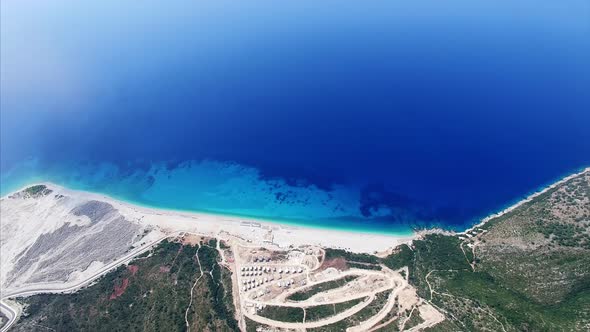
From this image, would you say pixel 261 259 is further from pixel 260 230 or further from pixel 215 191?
pixel 215 191

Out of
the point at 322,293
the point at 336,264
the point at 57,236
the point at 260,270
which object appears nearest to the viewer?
the point at 322,293

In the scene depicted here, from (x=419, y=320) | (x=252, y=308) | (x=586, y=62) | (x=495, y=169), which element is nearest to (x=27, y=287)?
(x=252, y=308)

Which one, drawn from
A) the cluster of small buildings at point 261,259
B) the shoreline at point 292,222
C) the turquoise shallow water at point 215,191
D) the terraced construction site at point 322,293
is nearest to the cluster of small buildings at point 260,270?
the terraced construction site at point 322,293

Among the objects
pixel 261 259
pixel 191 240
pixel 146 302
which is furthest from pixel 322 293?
pixel 191 240

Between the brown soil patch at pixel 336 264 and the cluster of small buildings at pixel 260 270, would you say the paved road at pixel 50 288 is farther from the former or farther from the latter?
the brown soil patch at pixel 336 264

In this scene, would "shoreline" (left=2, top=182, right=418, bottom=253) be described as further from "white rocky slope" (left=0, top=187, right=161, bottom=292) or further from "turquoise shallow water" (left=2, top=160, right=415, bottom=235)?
"white rocky slope" (left=0, top=187, right=161, bottom=292)

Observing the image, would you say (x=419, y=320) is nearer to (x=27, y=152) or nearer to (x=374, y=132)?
(x=374, y=132)

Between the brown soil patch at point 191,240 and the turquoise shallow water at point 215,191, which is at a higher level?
the turquoise shallow water at point 215,191

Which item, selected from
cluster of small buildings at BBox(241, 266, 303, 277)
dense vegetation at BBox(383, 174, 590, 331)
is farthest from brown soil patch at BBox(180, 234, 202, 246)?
dense vegetation at BBox(383, 174, 590, 331)
